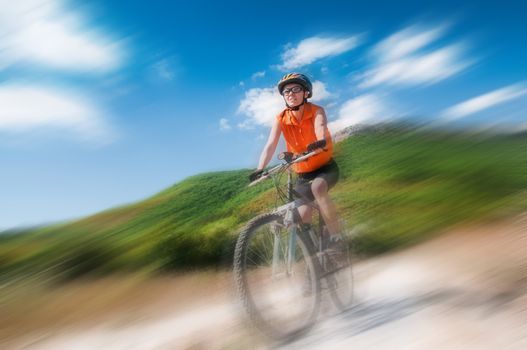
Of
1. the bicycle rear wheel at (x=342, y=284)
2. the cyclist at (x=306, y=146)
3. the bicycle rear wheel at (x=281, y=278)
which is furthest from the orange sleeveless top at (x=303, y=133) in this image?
the bicycle rear wheel at (x=342, y=284)

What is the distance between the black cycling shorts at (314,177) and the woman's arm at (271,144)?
36cm

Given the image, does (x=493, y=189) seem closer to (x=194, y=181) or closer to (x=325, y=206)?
(x=325, y=206)

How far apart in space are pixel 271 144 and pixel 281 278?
4.24 feet

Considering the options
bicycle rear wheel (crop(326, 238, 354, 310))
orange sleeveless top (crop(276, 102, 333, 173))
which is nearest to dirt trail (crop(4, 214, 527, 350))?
bicycle rear wheel (crop(326, 238, 354, 310))

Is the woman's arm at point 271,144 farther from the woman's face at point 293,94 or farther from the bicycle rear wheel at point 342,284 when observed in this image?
the bicycle rear wheel at point 342,284

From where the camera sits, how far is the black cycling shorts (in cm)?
475

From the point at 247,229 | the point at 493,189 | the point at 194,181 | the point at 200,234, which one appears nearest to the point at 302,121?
the point at 247,229

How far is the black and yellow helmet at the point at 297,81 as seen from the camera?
15.4 feet

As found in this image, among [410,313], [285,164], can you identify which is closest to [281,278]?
[285,164]

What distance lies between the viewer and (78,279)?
764cm

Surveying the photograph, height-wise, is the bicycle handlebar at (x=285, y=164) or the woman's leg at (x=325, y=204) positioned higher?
the bicycle handlebar at (x=285, y=164)

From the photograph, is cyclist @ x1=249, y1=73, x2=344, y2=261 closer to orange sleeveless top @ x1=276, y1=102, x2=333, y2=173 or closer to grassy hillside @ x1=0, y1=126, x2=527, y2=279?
orange sleeveless top @ x1=276, y1=102, x2=333, y2=173

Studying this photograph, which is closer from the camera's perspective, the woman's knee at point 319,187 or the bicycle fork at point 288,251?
the bicycle fork at point 288,251

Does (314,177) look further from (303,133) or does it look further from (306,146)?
(303,133)
